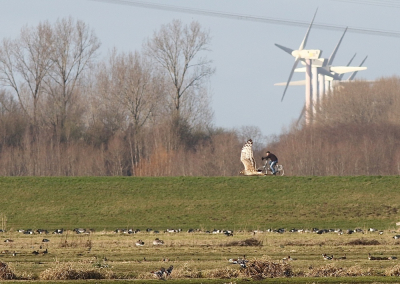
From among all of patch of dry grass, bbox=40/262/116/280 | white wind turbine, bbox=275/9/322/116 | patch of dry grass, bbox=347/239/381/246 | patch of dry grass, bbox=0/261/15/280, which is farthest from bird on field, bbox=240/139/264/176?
white wind turbine, bbox=275/9/322/116

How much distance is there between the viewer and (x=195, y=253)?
28.3m

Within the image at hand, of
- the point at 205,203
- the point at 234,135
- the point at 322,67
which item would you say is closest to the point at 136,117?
the point at 234,135

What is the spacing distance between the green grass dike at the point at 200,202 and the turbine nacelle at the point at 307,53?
7939 centimetres

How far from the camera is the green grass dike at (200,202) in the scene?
44750 millimetres

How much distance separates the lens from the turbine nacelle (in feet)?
432

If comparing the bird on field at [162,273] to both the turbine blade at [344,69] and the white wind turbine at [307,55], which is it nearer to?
the white wind turbine at [307,55]

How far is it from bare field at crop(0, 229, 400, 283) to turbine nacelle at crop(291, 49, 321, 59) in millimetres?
94097

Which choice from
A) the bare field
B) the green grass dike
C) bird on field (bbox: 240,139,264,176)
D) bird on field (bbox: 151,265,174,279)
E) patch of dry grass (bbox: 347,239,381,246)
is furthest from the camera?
bird on field (bbox: 240,139,264,176)

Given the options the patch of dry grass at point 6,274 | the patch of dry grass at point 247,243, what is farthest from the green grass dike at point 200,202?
the patch of dry grass at point 6,274

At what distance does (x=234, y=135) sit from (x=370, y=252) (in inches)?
2771

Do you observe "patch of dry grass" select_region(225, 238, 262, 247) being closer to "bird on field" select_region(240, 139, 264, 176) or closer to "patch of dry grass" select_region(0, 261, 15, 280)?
"patch of dry grass" select_region(0, 261, 15, 280)

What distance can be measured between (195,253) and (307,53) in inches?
4381

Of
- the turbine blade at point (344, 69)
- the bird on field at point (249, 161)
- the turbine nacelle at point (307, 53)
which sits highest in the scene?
the turbine nacelle at point (307, 53)

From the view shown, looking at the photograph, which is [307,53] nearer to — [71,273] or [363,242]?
[363,242]
